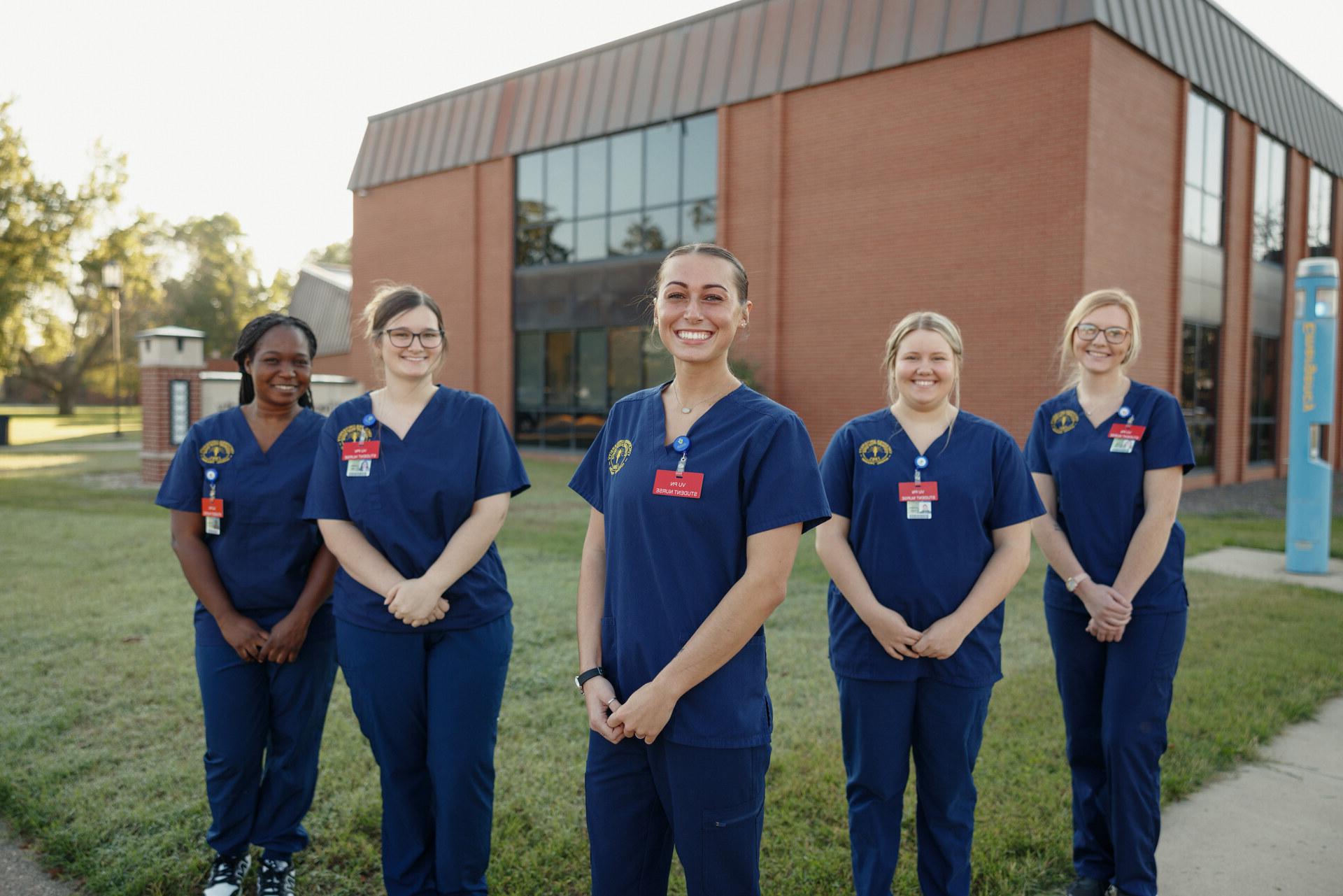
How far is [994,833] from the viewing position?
3.64m

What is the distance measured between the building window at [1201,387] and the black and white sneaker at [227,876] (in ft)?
54.3

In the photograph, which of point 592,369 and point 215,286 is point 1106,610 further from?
point 215,286

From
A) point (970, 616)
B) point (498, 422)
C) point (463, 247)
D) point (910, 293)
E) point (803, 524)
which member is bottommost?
point (970, 616)

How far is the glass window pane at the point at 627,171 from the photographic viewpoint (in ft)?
64.4

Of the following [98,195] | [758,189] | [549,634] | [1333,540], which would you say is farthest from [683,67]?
[98,195]

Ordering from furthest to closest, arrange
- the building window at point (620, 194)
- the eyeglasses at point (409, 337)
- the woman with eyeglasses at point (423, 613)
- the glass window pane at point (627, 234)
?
the glass window pane at point (627, 234)
the building window at point (620, 194)
the eyeglasses at point (409, 337)
the woman with eyeglasses at point (423, 613)

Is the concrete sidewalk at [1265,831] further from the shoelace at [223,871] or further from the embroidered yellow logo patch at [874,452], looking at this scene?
the shoelace at [223,871]

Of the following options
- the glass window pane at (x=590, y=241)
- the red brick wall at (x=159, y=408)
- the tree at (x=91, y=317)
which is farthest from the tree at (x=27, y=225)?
the glass window pane at (x=590, y=241)

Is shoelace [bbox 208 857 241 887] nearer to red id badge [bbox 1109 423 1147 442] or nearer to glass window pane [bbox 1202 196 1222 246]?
red id badge [bbox 1109 423 1147 442]

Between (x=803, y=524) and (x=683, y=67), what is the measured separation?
1835 centimetres

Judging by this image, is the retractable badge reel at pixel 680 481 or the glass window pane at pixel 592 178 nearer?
the retractable badge reel at pixel 680 481

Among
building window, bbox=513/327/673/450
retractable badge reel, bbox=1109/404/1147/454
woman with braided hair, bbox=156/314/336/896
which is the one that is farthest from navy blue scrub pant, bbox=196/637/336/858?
building window, bbox=513/327/673/450

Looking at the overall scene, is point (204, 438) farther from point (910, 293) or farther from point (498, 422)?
point (910, 293)

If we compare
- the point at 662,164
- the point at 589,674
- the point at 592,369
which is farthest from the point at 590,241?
the point at 589,674
